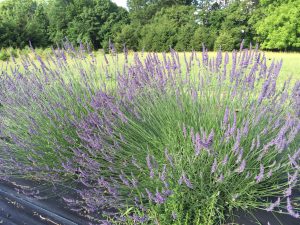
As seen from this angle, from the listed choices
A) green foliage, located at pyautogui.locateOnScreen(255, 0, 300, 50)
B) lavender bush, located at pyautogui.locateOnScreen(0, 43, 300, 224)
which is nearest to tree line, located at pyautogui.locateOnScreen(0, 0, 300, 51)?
green foliage, located at pyautogui.locateOnScreen(255, 0, 300, 50)

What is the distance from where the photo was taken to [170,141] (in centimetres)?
190

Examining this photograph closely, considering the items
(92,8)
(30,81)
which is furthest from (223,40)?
(30,81)

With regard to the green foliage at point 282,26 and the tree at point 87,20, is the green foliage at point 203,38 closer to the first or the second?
the green foliage at point 282,26

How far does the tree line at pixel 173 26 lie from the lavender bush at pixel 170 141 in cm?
1935

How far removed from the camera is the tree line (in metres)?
27.1

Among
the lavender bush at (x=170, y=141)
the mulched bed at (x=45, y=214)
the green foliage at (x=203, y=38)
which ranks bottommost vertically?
the green foliage at (x=203, y=38)

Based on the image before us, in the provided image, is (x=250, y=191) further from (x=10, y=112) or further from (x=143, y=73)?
(x=10, y=112)

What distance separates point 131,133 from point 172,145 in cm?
44

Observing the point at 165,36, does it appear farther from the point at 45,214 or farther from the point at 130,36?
the point at 45,214

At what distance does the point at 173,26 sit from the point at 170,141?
2862cm

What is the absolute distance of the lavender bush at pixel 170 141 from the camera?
1719 mm

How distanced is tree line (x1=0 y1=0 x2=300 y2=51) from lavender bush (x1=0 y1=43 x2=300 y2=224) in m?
19.4

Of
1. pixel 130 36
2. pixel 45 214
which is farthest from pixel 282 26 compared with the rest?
pixel 45 214

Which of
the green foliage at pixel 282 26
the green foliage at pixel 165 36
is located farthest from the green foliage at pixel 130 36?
the green foliage at pixel 282 26
